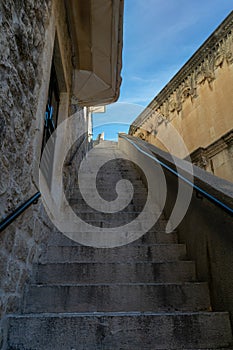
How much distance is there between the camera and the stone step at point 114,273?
1795 mm

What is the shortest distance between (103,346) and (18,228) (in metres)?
0.80

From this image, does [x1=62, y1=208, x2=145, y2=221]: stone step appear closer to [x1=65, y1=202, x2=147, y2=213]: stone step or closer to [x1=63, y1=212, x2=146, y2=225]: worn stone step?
[x1=63, y1=212, x2=146, y2=225]: worn stone step

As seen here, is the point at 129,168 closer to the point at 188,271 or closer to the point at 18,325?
the point at 188,271

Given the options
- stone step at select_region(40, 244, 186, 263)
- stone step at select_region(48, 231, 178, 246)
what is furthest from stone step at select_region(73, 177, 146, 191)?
stone step at select_region(40, 244, 186, 263)

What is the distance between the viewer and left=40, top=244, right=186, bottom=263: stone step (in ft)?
6.70

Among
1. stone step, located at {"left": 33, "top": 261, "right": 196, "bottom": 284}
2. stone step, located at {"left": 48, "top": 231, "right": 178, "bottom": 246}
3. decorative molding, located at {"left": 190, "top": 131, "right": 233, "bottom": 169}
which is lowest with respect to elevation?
stone step, located at {"left": 33, "top": 261, "right": 196, "bottom": 284}

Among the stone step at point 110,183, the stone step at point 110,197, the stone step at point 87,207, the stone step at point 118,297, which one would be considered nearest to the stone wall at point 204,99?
the stone step at point 110,183

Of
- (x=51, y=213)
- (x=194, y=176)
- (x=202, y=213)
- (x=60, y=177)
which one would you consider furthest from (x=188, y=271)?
(x=60, y=177)

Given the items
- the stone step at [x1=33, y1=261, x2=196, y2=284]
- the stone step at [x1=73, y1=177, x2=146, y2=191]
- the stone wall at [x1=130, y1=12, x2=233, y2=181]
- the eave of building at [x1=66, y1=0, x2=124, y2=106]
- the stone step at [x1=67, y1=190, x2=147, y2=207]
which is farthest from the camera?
the stone wall at [x1=130, y1=12, x2=233, y2=181]

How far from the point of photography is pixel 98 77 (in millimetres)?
3824

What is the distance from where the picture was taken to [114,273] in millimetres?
1837

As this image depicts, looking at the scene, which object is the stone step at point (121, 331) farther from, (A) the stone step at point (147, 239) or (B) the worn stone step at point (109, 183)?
(B) the worn stone step at point (109, 183)

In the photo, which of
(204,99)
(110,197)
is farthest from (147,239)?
(204,99)

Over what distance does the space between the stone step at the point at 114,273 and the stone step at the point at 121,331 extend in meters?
0.43
